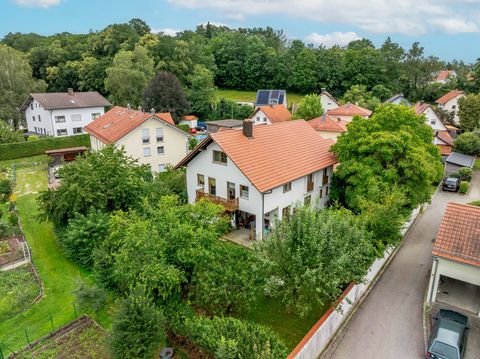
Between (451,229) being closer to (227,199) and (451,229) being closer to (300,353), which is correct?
(300,353)

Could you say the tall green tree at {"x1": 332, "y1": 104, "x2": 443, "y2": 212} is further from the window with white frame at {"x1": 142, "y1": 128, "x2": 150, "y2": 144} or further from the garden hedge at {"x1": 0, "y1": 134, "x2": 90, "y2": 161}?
the garden hedge at {"x1": 0, "y1": 134, "x2": 90, "y2": 161}

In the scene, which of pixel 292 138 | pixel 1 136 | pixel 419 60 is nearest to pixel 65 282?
pixel 292 138

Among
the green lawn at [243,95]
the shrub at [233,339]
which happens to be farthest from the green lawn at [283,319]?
the green lawn at [243,95]

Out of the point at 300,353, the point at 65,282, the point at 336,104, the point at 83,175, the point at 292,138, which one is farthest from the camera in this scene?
the point at 336,104

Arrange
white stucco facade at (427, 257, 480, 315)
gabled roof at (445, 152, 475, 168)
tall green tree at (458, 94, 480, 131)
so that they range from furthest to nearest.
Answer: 1. tall green tree at (458, 94, 480, 131)
2. gabled roof at (445, 152, 475, 168)
3. white stucco facade at (427, 257, 480, 315)

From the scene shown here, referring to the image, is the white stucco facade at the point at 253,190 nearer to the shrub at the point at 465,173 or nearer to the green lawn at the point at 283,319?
the green lawn at the point at 283,319

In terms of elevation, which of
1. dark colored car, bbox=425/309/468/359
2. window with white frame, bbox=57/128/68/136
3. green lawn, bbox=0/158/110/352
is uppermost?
window with white frame, bbox=57/128/68/136

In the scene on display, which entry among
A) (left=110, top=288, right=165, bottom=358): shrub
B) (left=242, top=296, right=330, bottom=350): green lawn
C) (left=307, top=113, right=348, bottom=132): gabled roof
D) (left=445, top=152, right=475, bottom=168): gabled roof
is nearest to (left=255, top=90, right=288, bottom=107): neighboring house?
(left=307, top=113, right=348, bottom=132): gabled roof
